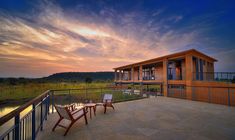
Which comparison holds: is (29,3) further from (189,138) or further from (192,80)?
(192,80)

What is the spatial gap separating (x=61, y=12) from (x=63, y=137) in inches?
274

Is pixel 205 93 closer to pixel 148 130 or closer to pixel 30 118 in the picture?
pixel 148 130

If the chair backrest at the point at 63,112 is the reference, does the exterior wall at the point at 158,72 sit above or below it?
above

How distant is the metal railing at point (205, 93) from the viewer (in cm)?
820

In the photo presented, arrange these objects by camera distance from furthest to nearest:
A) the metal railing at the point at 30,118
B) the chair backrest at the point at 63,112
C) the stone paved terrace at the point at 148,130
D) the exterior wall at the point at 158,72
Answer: the exterior wall at the point at 158,72, the chair backrest at the point at 63,112, the stone paved terrace at the point at 148,130, the metal railing at the point at 30,118

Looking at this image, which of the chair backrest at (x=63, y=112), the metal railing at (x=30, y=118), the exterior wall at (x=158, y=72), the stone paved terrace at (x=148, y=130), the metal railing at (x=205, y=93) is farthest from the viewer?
the exterior wall at (x=158, y=72)

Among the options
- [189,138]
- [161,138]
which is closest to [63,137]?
[161,138]

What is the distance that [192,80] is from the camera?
9688mm

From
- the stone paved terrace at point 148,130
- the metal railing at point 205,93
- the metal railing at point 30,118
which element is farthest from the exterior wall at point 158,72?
the metal railing at point 30,118

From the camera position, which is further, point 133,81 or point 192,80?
point 133,81

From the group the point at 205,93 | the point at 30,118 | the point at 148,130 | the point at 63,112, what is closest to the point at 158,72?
the point at 205,93

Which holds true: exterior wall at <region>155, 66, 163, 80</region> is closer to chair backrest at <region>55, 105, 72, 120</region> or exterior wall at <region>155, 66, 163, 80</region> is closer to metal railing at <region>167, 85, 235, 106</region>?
metal railing at <region>167, 85, 235, 106</region>

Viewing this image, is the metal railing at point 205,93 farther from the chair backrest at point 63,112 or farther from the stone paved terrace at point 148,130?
the chair backrest at point 63,112

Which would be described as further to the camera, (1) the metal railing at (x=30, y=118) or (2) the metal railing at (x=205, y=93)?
(2) the metal railing at (x=205, y=93)
